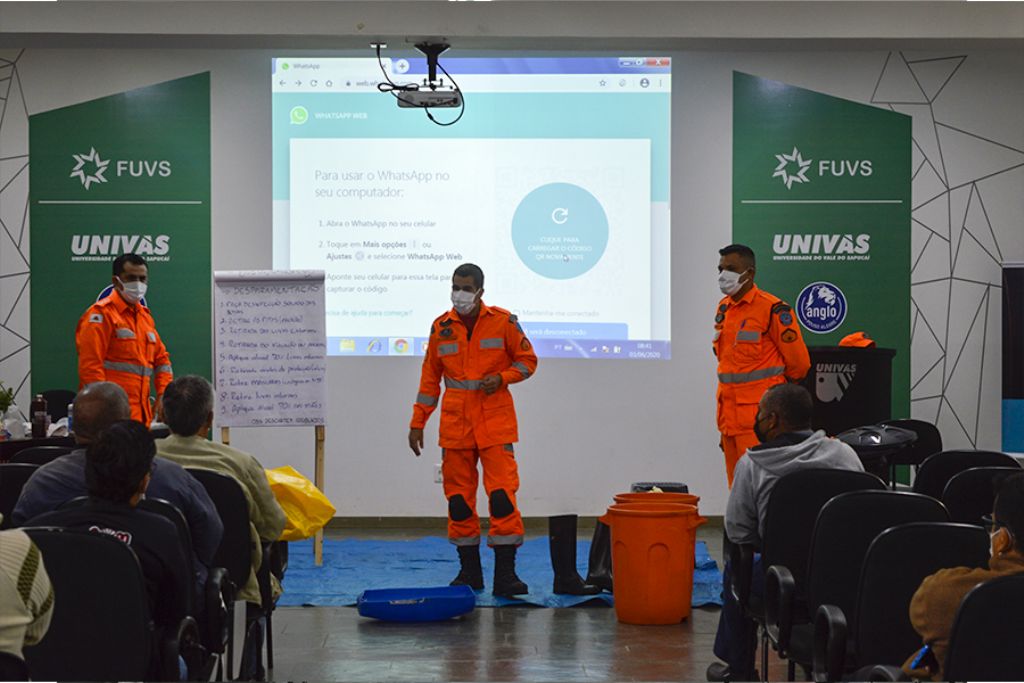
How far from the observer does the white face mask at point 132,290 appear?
6.82 metres

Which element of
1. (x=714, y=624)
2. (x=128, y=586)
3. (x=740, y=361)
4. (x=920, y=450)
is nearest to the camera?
(x=128, y=586)

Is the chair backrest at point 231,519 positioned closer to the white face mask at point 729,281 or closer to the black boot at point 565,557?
the black boot at point 565,557

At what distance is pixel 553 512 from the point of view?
8258 mm

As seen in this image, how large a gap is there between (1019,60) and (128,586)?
7.45 m

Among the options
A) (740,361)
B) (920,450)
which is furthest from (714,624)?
(920,450)

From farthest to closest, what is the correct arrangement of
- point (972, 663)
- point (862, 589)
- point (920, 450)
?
point (920, 450) < point (862, 589) < point (972, 663)

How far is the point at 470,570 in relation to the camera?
245 inches

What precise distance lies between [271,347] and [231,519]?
341 cm

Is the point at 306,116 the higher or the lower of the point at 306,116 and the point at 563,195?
the higher

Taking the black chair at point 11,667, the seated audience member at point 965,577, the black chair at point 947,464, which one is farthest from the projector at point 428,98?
the black chair at point 11,667

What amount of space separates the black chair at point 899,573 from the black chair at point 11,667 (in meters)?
1.80

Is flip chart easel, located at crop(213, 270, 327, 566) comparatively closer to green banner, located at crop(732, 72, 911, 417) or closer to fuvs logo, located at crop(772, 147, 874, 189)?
green banner, located at crop(732, 72, 911, 417)

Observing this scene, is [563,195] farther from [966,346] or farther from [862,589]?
[862,589]

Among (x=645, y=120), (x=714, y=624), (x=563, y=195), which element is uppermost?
(x=645, y=120)
